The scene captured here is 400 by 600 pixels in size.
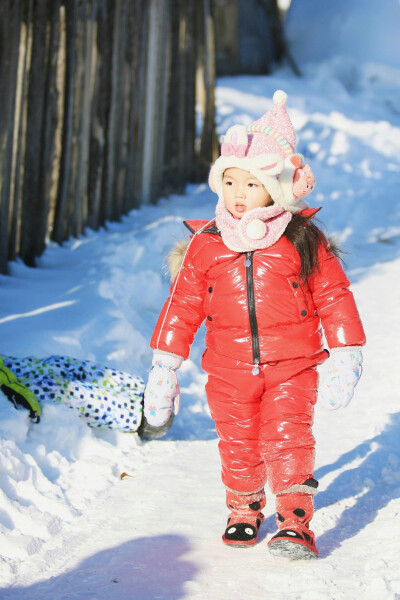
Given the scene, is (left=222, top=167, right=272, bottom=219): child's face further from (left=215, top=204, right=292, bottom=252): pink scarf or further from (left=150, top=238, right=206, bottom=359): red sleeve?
(left=150, top=238, right=206, bottom=359): red sleeve

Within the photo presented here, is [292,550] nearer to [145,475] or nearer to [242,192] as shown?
[145,475]

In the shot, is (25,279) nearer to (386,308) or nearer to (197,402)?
(197,402)

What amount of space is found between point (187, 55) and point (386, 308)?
473 cm

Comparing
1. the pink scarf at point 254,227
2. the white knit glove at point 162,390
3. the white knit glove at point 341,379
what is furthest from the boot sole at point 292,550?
the pink scarf at point 254,227

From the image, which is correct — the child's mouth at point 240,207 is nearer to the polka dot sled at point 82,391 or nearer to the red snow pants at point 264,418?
the red snow pants at point 264,418

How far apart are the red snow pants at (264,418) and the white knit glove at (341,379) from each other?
0.07 metres

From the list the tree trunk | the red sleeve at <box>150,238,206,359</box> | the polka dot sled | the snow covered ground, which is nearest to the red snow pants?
the red sleeve at <box>150,238,206,359</box>

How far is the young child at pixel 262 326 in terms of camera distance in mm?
2879

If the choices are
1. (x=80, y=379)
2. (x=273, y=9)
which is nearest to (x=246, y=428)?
(x=80, y=379)

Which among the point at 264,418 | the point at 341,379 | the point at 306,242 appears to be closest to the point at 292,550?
the point at 264,418

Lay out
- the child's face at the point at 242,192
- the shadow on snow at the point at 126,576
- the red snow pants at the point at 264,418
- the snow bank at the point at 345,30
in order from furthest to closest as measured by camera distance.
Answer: the snow bank at the point at 345,30 < the child's face at the point at 242,192 < the red snow pants at the point at 264,418 < the shadow on snow at the point at 126,576

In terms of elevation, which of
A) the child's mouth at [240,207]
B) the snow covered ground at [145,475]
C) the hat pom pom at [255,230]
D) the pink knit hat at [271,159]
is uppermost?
the pink knit hat at [271,159]

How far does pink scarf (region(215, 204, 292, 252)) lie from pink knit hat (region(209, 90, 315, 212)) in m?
0.06

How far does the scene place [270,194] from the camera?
2984mm
